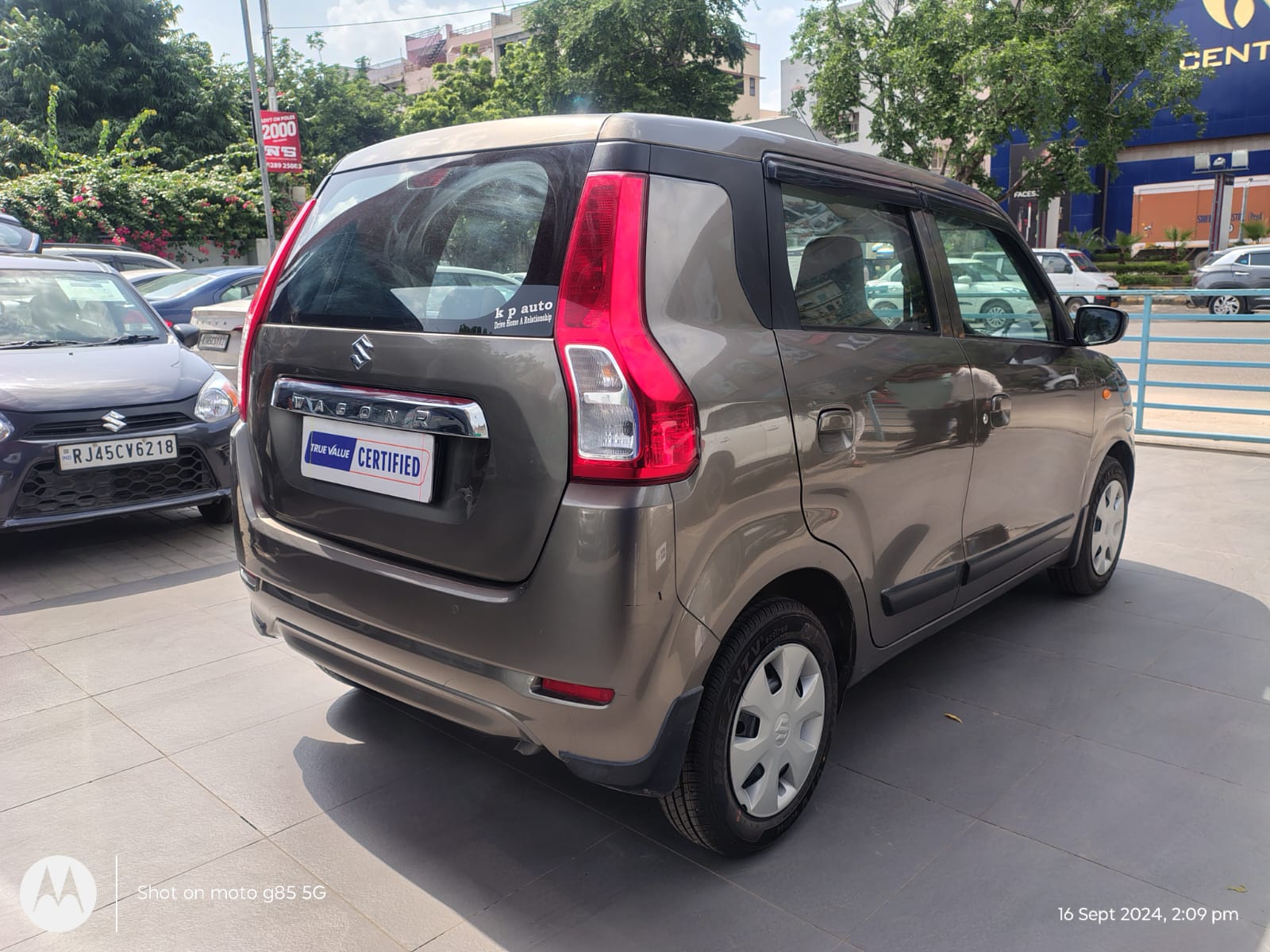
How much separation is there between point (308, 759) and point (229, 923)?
76 cm

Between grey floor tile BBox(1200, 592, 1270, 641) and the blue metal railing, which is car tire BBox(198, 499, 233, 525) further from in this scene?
the blue metal railing

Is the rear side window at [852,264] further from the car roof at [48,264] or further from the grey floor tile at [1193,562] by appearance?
the car roof at [48,264]

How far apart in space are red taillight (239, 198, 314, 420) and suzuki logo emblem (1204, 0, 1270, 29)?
32064 millimetres

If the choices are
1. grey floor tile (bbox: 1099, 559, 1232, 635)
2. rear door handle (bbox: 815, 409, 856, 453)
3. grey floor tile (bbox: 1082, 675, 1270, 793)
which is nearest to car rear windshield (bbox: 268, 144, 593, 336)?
rear door handle (bbox: 815, 409, 856, 453)

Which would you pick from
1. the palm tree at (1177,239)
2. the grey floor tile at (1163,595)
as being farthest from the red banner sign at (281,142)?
the palm tree at (1177,239)

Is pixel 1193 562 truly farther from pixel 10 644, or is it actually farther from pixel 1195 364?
pixel 10 644

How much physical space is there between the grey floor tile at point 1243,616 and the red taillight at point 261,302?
3.97 meters

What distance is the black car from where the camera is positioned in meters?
4.71

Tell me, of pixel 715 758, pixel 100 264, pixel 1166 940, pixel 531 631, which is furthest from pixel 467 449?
pixel 100 264

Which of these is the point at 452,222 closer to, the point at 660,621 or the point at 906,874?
the point at 660,621

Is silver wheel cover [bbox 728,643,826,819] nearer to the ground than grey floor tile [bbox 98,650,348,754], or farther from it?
farther from it

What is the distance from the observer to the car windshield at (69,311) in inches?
216

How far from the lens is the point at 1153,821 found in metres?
2.71

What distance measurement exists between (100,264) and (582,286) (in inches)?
211
